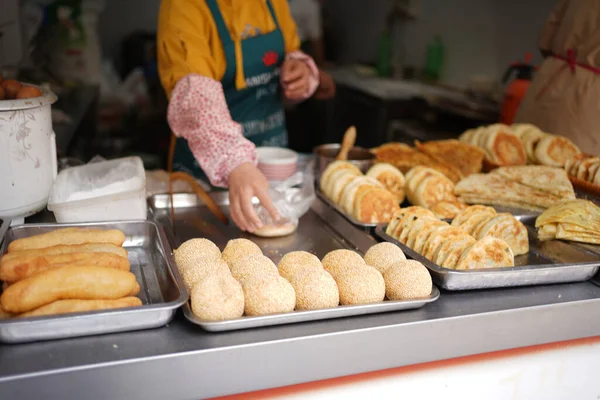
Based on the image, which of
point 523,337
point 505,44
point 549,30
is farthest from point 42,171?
point 505,44

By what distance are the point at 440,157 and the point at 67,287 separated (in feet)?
6.61

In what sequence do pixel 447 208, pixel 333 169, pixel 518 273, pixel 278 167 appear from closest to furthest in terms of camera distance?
pixel 518 273
pixel 447 208
pixel 278 167
pixel 333 169

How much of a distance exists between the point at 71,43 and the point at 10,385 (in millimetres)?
→ 4982

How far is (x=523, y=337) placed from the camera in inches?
64.8

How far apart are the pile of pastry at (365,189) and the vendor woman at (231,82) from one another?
43 centimetres

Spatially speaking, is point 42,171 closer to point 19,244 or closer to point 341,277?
point 19,244

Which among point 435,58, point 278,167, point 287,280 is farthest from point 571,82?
point 435,58

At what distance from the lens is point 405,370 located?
160cm

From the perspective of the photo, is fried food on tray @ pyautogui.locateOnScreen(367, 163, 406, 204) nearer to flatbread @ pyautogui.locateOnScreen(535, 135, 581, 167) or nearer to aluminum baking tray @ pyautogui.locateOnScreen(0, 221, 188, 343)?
flatbread @ pyautogui.locateOnScreen(535, 135, 581, 167)

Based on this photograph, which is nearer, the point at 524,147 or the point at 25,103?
the point at 25,103

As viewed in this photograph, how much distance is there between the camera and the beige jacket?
292 centimetres

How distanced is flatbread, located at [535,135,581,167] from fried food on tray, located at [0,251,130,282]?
7.33 feet

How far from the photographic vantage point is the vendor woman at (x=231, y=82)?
213cm

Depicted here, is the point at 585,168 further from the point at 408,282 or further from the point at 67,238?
the point at 67,238
